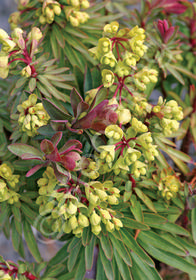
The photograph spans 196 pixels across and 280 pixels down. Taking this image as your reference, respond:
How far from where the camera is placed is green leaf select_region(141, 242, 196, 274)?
0.84 meters

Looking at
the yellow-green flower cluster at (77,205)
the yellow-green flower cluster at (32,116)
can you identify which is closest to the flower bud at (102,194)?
the yellow-green flower cluster at (77,205)

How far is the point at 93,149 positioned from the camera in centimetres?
72

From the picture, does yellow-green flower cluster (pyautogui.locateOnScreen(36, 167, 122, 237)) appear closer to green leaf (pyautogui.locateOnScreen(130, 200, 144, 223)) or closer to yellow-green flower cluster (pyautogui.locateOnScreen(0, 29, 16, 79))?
green leaf (pyautogui.locateOnScreen(130, 200, 144, 223))

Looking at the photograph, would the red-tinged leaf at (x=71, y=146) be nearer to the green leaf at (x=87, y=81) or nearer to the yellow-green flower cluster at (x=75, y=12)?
the green leaf at (x=87, y=81)

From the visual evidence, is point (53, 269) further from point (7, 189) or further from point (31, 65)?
point (31, 65)

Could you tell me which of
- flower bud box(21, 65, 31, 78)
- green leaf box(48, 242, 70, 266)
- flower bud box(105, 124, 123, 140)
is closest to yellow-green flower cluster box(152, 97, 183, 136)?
flower bud box(105, 124, 123, 140)

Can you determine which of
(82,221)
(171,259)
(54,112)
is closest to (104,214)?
(82,221)

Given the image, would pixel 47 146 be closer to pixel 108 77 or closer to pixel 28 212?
pixel 108 77

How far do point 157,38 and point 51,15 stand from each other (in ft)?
1.17

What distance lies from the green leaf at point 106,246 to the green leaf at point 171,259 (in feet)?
0.52

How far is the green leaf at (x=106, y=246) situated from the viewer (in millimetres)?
752

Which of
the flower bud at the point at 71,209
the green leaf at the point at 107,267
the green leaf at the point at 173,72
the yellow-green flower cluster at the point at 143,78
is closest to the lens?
the flower bud at the point at 71,209

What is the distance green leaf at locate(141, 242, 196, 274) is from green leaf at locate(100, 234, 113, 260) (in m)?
0.16

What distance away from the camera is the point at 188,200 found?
85 centimetres
